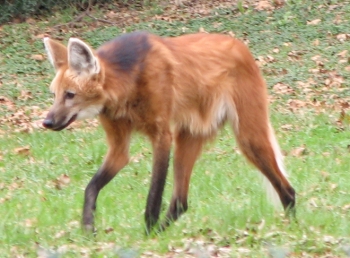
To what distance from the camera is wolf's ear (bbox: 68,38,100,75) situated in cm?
425

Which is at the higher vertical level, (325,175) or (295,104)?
(325,175)

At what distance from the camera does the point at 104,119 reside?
4.60 meters

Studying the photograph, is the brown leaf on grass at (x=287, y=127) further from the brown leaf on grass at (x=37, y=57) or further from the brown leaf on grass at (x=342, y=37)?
the brown leaf on grass at (x=37, y=57)

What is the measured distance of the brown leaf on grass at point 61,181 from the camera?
5898 mm

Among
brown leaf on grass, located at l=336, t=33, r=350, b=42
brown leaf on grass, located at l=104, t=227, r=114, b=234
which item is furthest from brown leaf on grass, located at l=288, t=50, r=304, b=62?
brown leaf on grass, located at l=104, t=227, r=114, b=234

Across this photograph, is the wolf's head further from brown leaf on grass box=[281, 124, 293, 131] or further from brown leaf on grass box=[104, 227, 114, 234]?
brown leaf on grass box=[281, 124, 293, 131]

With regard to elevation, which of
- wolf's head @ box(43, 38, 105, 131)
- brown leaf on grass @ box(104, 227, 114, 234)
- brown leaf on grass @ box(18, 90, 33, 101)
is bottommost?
brown leaf on grass @ box(18, 90, 33, 101)

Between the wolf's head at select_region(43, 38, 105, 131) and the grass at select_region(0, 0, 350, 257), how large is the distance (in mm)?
681

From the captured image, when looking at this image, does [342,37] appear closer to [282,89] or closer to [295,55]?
[295,55]

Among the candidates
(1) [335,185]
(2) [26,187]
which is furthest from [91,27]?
(1) [335,185]

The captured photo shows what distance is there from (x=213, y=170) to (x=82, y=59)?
6.57 feet

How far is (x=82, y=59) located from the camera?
430 centimetres

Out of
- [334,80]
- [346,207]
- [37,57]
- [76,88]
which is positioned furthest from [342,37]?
[76,88]

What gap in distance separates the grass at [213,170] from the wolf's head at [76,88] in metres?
0.68
